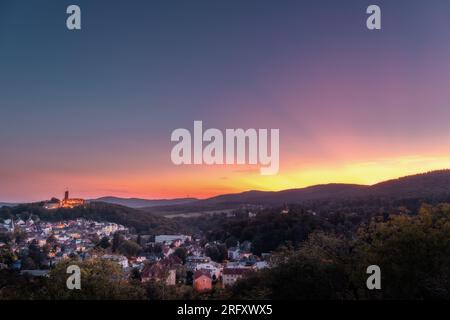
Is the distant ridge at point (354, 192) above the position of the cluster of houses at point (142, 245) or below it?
above

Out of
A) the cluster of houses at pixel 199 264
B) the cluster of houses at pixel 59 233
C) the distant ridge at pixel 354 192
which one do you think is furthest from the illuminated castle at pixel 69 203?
the distant ridge at pixel 354 192

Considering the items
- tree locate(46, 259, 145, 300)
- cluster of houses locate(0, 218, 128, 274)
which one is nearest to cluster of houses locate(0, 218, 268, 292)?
cluster of houses locate(0, 218, 128, 274)

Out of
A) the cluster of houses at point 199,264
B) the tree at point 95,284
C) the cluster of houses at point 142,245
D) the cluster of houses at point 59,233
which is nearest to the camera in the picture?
the tree at point 95,284

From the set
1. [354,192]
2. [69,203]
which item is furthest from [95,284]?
[69,203]

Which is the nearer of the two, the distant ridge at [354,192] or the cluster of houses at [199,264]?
the cluster of houses at [199,264]

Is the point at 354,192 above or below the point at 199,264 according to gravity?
above

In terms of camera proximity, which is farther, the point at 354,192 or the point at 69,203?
the point at 69,203

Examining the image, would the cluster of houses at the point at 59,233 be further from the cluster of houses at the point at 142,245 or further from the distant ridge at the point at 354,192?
the distant ridge at the point at 354,192

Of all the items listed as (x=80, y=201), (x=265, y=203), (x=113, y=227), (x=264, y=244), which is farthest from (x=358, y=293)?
(x=80, y=201)

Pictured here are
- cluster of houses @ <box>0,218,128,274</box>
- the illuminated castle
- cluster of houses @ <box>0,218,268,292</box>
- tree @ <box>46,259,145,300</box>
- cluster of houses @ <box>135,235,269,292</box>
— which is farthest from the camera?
the illuminated castle

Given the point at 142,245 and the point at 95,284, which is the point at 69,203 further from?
the point at 95,284

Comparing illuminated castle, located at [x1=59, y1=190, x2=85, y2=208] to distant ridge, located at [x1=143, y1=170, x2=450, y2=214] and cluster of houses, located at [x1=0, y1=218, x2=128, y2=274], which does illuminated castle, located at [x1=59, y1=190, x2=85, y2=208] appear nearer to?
cluster of houses, located at [x1=0, y1=218, x2=128, y2=274]
